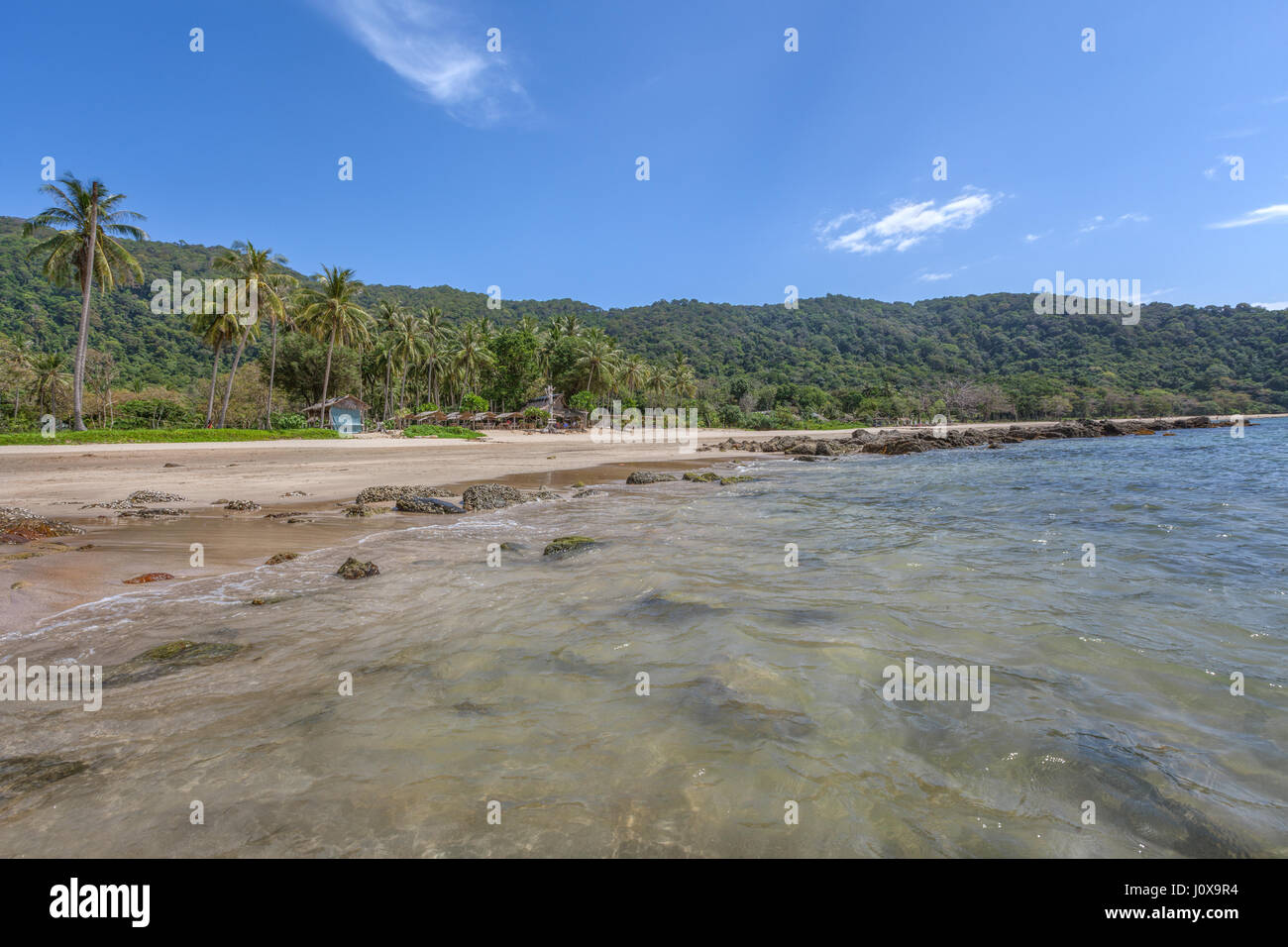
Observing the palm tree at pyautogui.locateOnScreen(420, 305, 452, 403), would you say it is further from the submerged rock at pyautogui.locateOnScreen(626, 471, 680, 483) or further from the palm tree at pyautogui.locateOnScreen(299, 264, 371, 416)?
the submerged rock at pyautogui.locateOnScreen(626, 471, 680, 483)

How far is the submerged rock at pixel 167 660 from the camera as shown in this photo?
420 cm

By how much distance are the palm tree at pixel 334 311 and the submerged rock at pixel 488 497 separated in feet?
122

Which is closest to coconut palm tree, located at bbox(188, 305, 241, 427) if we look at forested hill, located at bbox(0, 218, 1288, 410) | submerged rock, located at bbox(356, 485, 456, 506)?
submerged rock, located at bbox(356, 485, 456, 506)

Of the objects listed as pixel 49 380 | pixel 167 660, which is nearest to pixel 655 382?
pixel 49 380

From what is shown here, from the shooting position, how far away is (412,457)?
26703mm

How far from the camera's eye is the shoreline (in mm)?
6961

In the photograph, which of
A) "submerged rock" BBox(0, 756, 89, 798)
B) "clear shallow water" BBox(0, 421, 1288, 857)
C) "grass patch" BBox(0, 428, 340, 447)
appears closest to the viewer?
"clear shallow water" BBox(0, 421, 1288, 857)

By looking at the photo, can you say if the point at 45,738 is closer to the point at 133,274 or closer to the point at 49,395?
the point at 133,274

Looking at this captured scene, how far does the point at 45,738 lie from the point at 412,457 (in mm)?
24728

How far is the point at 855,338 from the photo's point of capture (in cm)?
14138

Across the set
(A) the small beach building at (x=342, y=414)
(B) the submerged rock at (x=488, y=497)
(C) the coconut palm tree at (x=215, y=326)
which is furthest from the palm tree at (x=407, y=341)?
(B) the submerged rock at (x=488, y=497)

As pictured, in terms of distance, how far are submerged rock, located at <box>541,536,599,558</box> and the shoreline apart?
360cm
